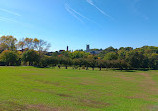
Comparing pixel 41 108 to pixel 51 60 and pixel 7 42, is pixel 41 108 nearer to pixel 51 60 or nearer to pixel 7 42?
pixel 51 60

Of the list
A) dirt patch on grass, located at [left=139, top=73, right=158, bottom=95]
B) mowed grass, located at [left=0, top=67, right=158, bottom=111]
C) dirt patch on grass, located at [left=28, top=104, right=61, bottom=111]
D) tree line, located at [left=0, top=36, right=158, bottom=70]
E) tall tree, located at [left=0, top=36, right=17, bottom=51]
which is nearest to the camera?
dirt patch on grass, located at [left=28, top=104, right=61, bottom=111]

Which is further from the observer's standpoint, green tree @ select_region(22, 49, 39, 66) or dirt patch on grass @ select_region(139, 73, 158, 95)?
green tree @ select_region(22, 49, 39, 66)

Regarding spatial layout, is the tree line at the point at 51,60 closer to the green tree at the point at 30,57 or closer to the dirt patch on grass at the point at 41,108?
the green tree at the point at 30,57

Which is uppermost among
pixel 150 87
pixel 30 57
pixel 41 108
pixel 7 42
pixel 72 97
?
pixel 7 42

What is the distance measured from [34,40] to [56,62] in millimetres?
17594

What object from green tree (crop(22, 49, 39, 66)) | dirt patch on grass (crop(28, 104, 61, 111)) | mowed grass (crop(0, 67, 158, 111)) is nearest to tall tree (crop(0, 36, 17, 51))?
green tree (crop(22, 49, 39, 66))

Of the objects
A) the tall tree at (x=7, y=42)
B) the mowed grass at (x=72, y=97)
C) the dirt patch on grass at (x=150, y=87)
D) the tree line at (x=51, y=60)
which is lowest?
the dirt patch on grass at (x=150, y=87)

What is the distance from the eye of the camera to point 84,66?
2413 inches

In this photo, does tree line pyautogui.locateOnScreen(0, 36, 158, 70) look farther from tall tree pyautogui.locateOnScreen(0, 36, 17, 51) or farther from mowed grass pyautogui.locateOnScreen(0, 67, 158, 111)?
mowed grass pyautogui.locateOnScreen(0, 67, 158, 111)

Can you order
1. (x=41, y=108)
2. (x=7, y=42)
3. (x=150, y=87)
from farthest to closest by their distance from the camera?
1. (x=7, y=42)
2. (x=150, y=87)
3. (x=41, y=108)

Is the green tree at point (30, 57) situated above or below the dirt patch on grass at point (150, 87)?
above

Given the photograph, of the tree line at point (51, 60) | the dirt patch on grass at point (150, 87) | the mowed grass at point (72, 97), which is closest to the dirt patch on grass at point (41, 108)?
the mowed grass at point (72, 97)

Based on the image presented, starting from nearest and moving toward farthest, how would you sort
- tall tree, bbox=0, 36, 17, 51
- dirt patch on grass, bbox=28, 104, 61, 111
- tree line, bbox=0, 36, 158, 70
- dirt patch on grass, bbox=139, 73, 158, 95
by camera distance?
dirt patch on grass, bbox=28, 104, 61, 111 → dirt patch on grass, bbox=139, 73, 158, 95 → tree line, bbox=0, 36, 158, 70 → tall tree, bbox=0, 36, 17, 51

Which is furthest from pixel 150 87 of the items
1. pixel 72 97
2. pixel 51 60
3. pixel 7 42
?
pixel 7 42
